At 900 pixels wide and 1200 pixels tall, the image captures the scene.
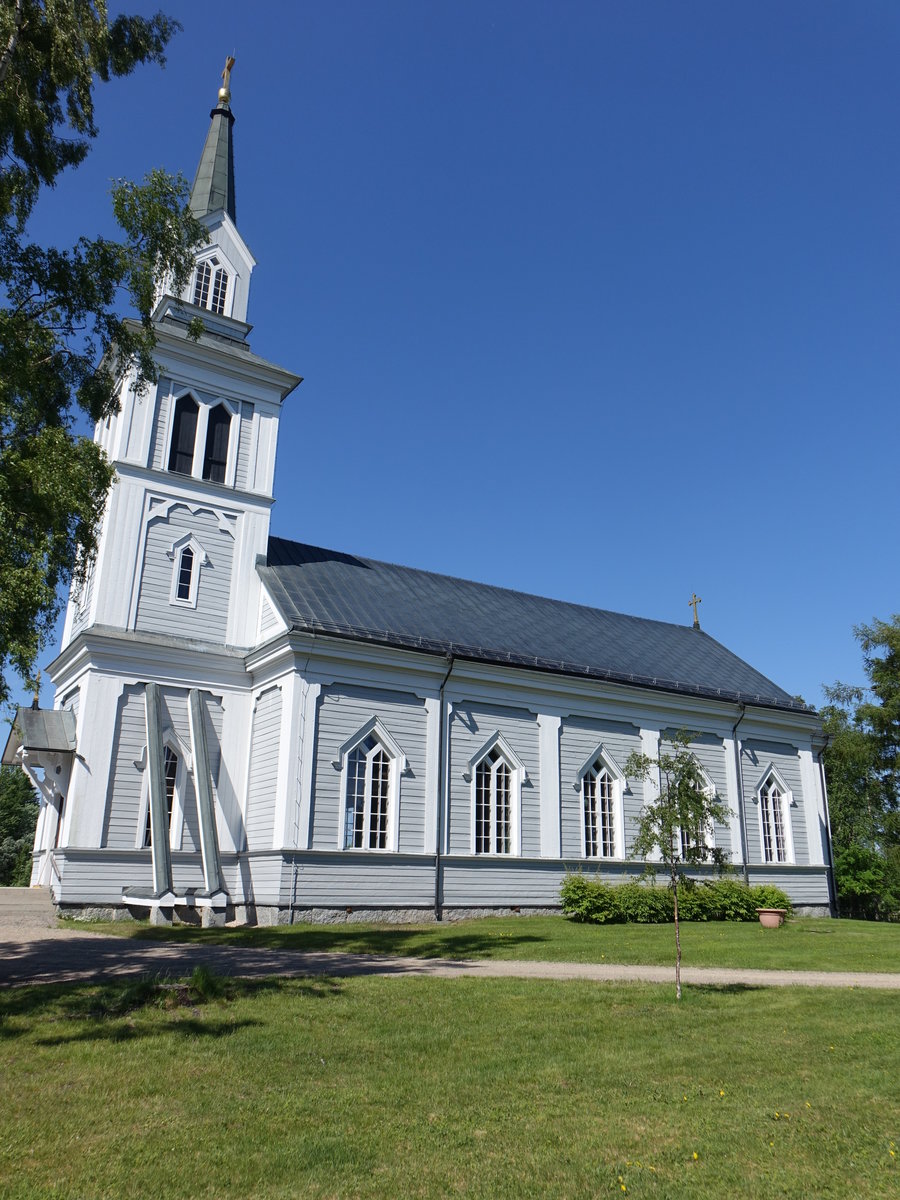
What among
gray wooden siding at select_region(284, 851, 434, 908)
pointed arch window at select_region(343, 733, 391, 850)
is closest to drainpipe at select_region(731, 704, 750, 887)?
gray wooden siding at select_region(284, 851, 434, 908)

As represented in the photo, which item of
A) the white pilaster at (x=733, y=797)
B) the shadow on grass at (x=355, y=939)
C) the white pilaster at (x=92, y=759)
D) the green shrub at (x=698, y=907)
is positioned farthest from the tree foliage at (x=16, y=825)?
the green shrub at (x=698, y=907)

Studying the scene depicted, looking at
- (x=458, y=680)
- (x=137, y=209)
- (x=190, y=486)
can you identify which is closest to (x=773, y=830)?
(x=458, y=680)

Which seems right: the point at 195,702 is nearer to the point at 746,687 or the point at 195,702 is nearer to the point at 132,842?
the point at 132,842

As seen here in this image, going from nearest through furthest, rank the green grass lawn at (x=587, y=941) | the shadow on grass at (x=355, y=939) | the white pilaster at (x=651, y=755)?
1. the green grass lawn at (x=587, y=941)
2. the shadow on grass at (x=355, y=939)
3. the white pilaster at (x=651, y=755)

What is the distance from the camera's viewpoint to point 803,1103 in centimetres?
739

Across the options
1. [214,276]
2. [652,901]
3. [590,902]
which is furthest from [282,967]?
[214,276]

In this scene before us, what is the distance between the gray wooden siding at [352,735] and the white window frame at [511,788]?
1635 millimetres

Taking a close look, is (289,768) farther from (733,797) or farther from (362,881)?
(733,797)

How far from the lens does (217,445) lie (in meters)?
27.0

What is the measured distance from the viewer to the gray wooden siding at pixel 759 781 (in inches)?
1209

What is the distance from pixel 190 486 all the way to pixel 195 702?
20.6 ft

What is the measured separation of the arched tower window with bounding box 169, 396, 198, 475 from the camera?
85.7 feet

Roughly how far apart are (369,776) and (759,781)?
15018mm

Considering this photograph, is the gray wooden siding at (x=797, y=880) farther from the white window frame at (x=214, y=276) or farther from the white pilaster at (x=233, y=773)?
the white window frame at (x=214, y=276)
